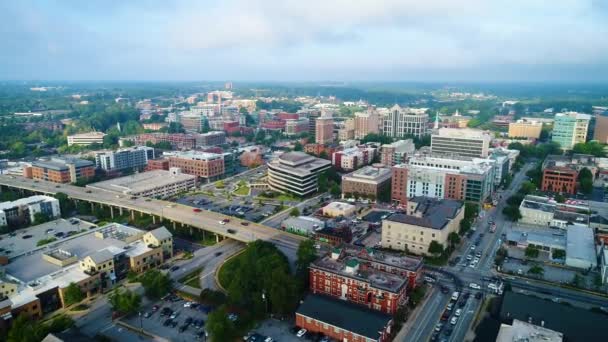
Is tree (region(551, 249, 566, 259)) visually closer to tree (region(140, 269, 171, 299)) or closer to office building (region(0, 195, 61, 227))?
tree (region(140, 269, 171, 299))

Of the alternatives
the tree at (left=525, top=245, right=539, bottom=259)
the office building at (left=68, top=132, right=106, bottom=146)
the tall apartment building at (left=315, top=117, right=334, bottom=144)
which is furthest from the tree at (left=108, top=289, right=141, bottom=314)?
the office building at (left=68, top=132, right=106, bottom=146)

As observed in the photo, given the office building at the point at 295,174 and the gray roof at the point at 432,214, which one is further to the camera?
the office building at the point at 295,174

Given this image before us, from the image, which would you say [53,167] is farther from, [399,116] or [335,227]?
[399,116]

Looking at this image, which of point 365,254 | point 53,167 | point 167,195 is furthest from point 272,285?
point 53,167

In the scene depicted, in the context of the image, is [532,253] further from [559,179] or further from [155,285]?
[155,285]

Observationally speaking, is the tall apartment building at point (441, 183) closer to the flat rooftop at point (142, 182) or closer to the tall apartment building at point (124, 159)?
the flat rooftop at point (142, 182)

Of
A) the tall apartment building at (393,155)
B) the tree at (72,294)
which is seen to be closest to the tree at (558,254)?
the tall apartment building at (393,155)
